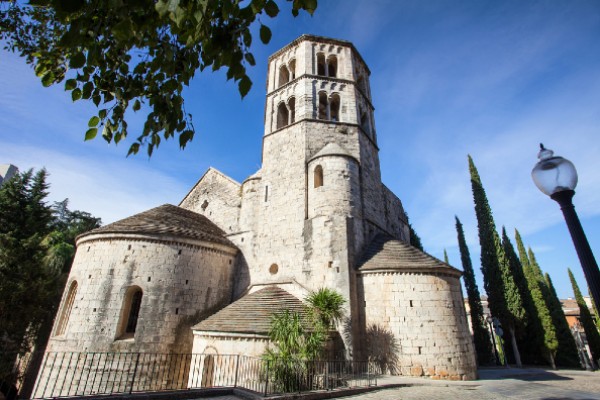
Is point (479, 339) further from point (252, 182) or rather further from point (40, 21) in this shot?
point (40, 21)

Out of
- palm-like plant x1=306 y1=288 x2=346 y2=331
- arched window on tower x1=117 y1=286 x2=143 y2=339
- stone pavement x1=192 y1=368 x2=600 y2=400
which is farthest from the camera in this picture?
arched window on tower x1=117 y1=286 x2=143 y2=339

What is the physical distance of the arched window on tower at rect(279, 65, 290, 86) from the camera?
880 inches

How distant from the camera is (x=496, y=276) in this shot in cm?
2411

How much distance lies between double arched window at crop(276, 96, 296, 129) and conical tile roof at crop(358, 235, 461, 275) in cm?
987

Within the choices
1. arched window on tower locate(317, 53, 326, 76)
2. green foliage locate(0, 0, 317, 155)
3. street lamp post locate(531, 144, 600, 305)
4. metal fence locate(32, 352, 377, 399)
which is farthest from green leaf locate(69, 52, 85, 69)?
arched window on tower locate(317, 53, 326, 76)

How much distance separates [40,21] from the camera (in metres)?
6.61

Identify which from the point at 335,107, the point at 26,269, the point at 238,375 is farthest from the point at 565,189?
the point at 26,269

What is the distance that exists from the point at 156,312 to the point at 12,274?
1042 cm

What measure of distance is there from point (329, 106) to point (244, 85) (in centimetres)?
1797

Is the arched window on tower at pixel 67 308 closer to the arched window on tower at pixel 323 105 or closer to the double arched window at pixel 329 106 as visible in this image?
the double arched window at pixel 329 106

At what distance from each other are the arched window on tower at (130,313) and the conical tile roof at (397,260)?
10.8 m

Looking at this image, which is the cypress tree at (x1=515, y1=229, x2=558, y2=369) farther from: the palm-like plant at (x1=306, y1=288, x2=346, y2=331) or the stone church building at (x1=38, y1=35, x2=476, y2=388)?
the palm-like plant at (x1=306, y1=288, x2=346, y2=331)

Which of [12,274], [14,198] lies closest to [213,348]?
[12,274]

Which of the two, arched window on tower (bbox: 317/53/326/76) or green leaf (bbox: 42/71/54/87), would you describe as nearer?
green leaf (bbox: 42/71/54/87)
